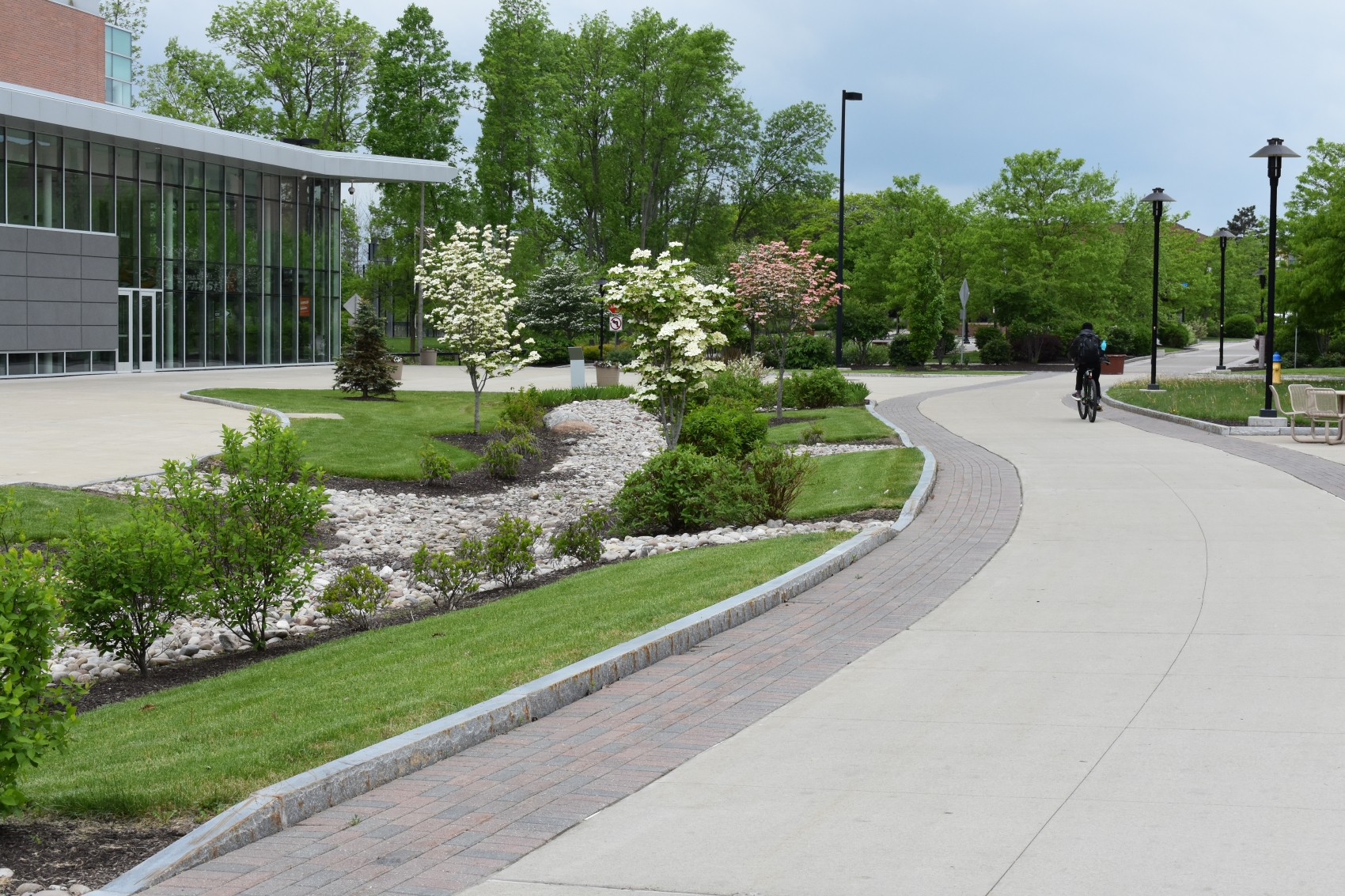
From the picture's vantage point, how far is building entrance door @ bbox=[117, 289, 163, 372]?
4122 centimetres

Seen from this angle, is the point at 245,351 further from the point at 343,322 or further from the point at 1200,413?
the point at 1200,413

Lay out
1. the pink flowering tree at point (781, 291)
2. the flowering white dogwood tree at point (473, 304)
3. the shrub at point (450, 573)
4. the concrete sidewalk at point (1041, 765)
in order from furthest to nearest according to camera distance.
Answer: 1. the pink flowering tree at point (781, 291)
2. the flowering white dogwood tree at point (473, 304)
3. the shrub at point (450, 573)
4. the concrete sidewalk at point (1041, 765)

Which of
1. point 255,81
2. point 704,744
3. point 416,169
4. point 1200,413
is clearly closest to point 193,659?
point 704,744

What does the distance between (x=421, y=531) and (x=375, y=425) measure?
33.3 ft

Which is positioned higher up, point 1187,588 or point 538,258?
point 538,258

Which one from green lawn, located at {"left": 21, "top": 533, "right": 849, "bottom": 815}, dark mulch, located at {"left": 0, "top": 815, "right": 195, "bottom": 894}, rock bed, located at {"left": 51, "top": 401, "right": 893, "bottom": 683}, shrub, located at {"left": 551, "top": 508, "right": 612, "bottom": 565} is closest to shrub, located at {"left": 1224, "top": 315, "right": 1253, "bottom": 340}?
rock bed, located at {"left": 51, "top": 401, "right": 893, "bottom": 683}

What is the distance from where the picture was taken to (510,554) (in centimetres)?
1207

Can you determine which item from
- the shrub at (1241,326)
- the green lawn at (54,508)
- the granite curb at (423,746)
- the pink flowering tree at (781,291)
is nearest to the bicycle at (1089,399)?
the pink flowering tree at (781,291)

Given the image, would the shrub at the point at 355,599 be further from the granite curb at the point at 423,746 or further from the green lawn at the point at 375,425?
the green lawn at the point at 375,425

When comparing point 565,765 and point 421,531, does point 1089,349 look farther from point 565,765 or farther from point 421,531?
point 565,765

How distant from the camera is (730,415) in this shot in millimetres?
17703

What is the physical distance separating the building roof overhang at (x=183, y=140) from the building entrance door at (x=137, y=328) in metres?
4.85

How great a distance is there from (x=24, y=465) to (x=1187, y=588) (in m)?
15.2

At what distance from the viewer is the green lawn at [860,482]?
→ 14.0 meters
